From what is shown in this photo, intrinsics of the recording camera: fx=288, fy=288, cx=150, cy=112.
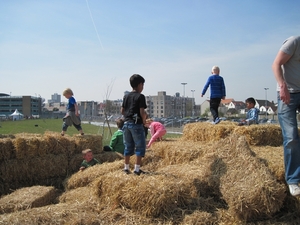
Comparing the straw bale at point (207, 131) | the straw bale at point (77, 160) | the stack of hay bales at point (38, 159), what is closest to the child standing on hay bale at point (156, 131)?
the straw bale at point (207, 131)

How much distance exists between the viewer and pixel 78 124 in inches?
355

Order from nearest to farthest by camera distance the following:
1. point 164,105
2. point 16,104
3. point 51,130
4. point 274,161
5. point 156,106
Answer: point 274,161
point 51,130
point 16,104
point 164,105
point 156,106

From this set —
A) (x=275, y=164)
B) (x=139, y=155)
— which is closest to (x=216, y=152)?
(x=275, y=164)

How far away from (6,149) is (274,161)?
20.3 feet

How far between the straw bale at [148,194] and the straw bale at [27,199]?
1.63 metres

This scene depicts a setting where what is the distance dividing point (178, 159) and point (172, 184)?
6.18 ft

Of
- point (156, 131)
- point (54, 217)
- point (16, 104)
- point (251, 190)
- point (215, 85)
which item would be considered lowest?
point (54, 217)

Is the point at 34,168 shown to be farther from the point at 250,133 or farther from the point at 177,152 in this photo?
the point at 250,133

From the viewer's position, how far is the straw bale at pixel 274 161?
4.36 meters

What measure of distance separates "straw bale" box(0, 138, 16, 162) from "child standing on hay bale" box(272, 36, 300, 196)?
6.35m

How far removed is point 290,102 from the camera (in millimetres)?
3861

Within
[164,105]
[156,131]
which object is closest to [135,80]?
[156,131]

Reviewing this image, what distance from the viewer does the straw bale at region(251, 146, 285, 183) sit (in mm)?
4355

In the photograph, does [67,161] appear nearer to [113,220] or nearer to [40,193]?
[40,193]
